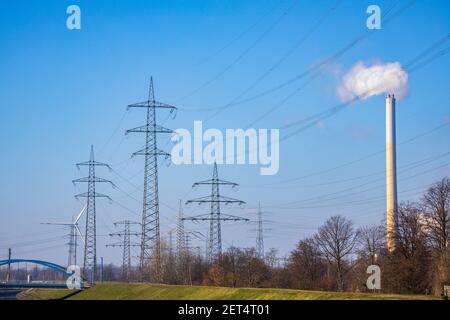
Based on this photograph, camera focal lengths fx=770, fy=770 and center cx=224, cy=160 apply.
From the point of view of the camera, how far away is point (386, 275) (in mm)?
65250

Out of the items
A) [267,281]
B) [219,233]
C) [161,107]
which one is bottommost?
[267,281]

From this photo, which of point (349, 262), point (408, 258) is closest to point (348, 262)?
point (349, 262)

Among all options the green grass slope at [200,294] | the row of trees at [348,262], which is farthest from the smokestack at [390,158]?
the green grass slope at [200,294]

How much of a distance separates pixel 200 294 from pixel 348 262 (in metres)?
30.3

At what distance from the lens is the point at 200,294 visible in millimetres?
66750

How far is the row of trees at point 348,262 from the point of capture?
6356 centimetres

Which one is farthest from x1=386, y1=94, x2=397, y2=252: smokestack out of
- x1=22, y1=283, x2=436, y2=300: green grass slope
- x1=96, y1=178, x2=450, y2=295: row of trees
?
x1=22, y1=283, x2=436, y2=300: green grass slope

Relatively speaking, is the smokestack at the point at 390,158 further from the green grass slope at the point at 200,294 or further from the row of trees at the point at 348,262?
the green grass slope at the point at 200,294

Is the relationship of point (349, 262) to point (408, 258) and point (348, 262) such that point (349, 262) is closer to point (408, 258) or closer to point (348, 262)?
point (348, 262)

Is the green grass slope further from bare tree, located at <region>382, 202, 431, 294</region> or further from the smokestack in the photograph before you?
the smokestack
